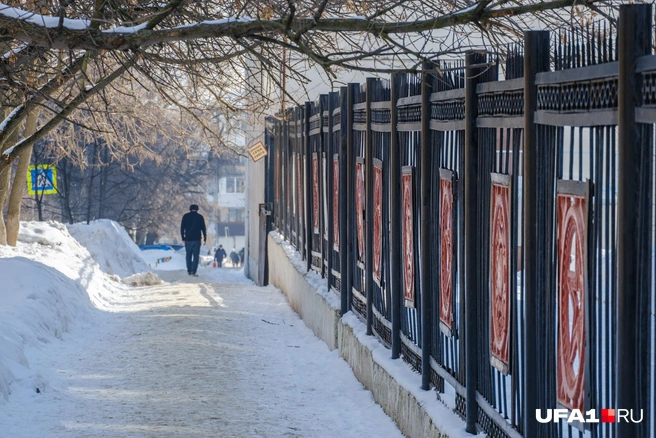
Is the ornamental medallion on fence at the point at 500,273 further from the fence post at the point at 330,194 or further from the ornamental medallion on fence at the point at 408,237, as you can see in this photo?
the fence post at the point at 330,194

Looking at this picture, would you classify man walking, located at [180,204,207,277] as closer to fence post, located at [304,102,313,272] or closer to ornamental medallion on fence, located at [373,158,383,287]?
fence post, located at [304,102,313,272]

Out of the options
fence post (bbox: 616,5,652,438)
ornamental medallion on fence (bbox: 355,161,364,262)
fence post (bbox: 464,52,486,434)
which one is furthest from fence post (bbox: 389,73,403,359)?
fence post (bbox: 616,5,652,438)

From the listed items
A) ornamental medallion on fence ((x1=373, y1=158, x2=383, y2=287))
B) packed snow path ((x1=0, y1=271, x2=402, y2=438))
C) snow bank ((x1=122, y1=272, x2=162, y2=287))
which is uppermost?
ornamental medallion on fence ((x1=373, y1=158, x2=383, y2=287))

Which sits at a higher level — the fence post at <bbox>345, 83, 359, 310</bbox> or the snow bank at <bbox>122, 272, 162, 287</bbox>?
the fence post at <bbox>345, 83, 359, 310</bbox>

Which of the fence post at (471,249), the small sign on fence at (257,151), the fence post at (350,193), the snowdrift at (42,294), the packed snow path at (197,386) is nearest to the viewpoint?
the fence post at (471,249)

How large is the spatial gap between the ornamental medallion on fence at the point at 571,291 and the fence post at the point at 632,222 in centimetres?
36

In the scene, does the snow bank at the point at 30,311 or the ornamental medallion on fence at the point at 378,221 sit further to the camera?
the snow bank at the point at 30,311

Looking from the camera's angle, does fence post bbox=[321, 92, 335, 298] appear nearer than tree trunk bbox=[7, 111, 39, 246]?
Yes

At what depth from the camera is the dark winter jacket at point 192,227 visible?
2469cm

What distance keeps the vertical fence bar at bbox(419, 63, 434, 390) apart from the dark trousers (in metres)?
18.8

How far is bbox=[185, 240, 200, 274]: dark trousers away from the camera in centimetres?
2478

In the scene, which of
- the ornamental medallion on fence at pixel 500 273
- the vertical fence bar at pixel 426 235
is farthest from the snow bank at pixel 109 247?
the ornamental medallion on fence at pixel 500 273

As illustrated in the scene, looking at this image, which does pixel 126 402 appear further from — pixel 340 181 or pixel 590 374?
pixel 590 374

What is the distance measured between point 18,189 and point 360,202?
11772 millimetres
